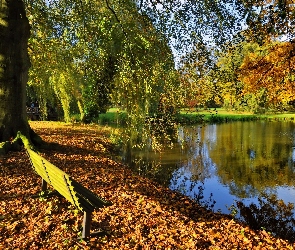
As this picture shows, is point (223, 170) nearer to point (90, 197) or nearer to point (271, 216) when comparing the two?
point (271, 216)

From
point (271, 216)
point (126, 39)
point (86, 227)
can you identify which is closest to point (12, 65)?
point (126, 39)

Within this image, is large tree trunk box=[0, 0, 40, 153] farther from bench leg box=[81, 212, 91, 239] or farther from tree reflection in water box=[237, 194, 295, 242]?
tree reflection in water box=[237, 194, 295, 242]

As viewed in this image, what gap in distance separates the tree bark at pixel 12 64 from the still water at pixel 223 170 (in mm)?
4938

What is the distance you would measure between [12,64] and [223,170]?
884cm

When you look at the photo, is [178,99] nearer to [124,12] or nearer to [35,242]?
[124,12]

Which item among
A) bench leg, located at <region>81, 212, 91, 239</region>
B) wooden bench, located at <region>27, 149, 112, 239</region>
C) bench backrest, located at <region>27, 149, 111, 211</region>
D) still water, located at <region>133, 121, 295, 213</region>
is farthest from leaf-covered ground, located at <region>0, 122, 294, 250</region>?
still water, located at <region>133, 121, 295, 213</region>

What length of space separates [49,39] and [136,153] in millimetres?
7071

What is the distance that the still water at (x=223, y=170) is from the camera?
367 inches

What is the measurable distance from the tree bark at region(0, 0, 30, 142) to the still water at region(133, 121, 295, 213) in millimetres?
4938

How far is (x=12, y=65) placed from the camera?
9422mm

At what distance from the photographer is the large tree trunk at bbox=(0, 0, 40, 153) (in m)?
9.26

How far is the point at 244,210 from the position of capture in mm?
7961

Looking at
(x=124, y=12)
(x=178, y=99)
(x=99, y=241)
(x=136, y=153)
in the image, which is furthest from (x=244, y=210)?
(x=136, y=153)

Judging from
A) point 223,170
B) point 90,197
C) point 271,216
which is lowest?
point 223,170
